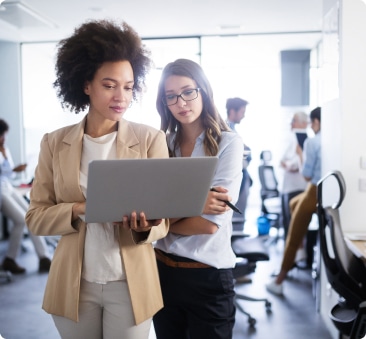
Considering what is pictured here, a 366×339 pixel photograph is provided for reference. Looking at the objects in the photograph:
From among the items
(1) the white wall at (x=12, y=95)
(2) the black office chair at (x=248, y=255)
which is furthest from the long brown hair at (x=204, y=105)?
(1) the white wall at (x=12, y=95)

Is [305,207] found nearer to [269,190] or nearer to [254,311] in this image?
[254,311]

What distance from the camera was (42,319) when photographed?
347 centimetres

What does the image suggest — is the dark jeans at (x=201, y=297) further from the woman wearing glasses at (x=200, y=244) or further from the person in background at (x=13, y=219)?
the person in background at (x=13, y=219)

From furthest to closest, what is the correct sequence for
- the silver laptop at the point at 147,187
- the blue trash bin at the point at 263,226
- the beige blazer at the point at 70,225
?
1. the blue trash bin at the point at 263,226
2. the beige blazer at the point at 70,225
3. the silver laptop at the point at 147,187

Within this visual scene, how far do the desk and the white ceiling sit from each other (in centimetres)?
365

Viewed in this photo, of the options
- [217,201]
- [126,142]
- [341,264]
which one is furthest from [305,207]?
[126,142]

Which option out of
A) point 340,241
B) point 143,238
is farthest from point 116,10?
point 143,238

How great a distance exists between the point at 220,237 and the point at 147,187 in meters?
0.45

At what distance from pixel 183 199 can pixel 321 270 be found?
97.2 inches

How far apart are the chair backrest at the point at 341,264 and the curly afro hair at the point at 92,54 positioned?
4.08 feet

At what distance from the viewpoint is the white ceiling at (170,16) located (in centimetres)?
553

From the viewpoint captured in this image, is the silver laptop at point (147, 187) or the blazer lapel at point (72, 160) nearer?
the silver laptop at point (147, 187)

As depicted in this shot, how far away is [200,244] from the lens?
1591 millimetres

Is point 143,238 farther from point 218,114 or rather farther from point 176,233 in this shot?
point 218,114
